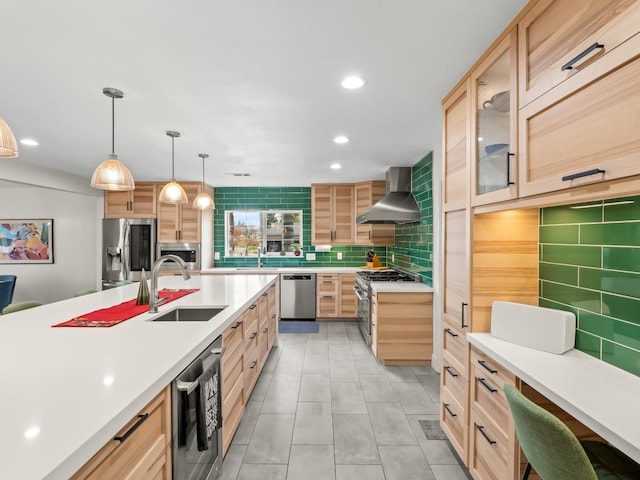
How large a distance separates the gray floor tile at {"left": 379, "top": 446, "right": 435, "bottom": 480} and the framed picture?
663 centimetres

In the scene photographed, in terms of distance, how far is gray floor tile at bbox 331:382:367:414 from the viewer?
8.71ft

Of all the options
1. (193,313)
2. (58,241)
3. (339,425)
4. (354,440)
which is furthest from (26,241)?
(354,440)

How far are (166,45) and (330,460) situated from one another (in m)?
2.50

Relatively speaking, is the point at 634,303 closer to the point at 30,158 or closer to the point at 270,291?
the point at 270,291

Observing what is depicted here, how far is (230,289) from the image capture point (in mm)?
3018

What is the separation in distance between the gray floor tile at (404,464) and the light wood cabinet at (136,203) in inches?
193

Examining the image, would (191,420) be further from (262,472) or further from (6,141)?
(6,141)

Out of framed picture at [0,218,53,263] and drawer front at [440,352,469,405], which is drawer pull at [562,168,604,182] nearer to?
drawer front at [440,352,469,405]

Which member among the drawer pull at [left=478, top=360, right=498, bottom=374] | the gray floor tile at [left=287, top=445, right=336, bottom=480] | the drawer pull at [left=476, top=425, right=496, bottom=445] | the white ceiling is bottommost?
the gray floor tile at [left=287, top=445, right=336, bottom=480]

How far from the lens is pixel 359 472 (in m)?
1.93

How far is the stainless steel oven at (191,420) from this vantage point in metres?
1.30

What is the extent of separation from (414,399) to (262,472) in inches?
57.4

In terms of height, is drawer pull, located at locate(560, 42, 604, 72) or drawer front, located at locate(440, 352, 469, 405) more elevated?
drawer pull, located at locate(560, 42, 604, 72)

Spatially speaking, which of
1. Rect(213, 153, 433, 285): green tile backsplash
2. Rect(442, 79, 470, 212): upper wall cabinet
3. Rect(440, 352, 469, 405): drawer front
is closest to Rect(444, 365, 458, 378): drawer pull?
Rect(440, 352, 469, 405): drawer front
